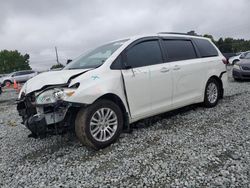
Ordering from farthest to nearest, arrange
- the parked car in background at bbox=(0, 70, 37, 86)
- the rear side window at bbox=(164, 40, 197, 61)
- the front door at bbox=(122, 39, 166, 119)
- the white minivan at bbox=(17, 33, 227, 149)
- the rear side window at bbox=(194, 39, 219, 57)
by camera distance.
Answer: the parked car in background at bbox=(0, 70, 37, 86) < the rear side window at bbox=(194, 39, 219, 57) < the rear side window at bbox=(164, 40, 197, 61) < the front door at bbox=(122, 39, 166, 119) < the white minivan at bbox=(17, 33, 227, 149)

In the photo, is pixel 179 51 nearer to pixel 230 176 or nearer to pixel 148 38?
pixel 148 38

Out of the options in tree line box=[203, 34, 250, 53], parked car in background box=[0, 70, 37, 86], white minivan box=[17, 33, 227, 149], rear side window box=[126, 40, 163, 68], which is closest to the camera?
white minivan box=[17, 33, 227, 149]

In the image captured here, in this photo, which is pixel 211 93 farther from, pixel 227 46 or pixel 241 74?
pixel 227 46

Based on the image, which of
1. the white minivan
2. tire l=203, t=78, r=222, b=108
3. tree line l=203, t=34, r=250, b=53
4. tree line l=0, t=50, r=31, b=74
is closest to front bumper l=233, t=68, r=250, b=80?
tire l=203, t=78, r=222, b=108

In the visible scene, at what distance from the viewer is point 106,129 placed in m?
3.86

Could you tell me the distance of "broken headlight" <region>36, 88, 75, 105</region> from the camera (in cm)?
345

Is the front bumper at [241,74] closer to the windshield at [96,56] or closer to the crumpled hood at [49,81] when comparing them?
the windshield at [96,56]

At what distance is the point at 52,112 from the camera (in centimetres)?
355

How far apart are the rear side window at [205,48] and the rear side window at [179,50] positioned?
28 centimetres

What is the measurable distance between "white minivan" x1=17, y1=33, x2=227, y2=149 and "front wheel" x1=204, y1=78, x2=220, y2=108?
24 centimetres

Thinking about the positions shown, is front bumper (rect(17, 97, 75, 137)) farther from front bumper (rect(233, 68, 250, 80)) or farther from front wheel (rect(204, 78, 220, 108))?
front bumper (rect(233, 68, 250, 80))

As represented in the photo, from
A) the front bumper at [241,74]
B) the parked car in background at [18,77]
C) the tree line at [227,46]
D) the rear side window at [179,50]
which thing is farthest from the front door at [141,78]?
the tree line at [227,46]

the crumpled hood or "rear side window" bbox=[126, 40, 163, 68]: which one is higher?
"rear side window" bbox=[126, 40, 163, 68]

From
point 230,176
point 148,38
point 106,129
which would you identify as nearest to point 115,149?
point 106,129
